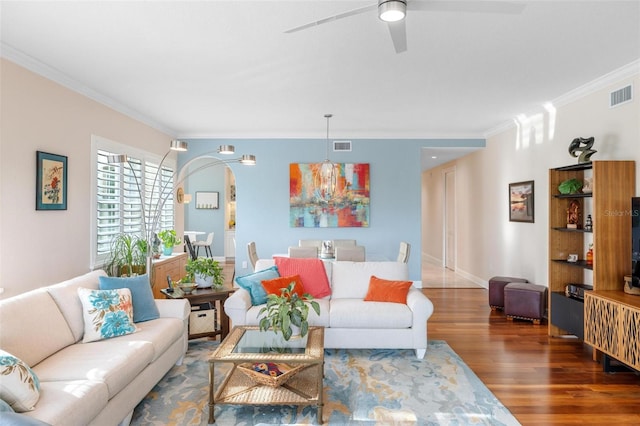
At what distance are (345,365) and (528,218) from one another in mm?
3689

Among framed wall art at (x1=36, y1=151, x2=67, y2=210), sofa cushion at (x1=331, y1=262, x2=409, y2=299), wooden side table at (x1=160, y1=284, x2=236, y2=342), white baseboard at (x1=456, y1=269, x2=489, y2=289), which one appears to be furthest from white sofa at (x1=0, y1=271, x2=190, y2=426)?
white baseboard at (x1=456, y1=269, x2=489, y2=289)

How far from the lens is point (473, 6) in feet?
7.32

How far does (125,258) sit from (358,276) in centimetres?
275

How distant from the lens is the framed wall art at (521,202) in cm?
579

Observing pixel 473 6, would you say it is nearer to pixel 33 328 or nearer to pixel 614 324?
pixel 614 324

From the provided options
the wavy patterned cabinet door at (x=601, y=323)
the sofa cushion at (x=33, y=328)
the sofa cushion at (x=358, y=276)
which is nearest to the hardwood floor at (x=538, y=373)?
the wavy patterned cabinet door at (x=601, y=323)

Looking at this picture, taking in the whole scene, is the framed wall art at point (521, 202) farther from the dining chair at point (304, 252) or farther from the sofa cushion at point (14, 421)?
the sofa cushion at point (14, 421)

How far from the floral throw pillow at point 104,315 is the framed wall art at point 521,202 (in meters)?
5.23

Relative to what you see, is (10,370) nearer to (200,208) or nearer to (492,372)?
(492,372)

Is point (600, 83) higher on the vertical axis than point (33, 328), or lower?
higher

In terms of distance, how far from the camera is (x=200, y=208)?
37.6ft

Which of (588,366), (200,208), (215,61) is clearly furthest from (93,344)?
(200,208)

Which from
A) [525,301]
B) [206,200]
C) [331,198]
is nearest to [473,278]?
[525,301]

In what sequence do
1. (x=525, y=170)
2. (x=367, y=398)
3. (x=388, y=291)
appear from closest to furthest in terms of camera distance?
(x=367, y=398), (x=388, y=291), (x=525, y=170)
